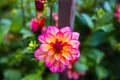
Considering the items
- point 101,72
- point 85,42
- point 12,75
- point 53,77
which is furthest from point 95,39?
point 12,75

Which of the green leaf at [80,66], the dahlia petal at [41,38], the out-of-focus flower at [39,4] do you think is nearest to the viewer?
the dahlia petal at [41,38]

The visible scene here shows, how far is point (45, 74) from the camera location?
1374 millimetres

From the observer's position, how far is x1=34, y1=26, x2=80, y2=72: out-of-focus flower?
111 cm

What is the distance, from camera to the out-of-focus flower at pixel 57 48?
3.66 ft

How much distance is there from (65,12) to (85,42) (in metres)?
0.34

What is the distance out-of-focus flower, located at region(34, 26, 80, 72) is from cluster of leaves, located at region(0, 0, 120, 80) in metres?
0.23

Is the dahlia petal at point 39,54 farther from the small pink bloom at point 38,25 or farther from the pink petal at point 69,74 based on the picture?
the pink petal at point 69,74

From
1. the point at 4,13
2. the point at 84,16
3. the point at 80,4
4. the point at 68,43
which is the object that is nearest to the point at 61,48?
the point at 68,43

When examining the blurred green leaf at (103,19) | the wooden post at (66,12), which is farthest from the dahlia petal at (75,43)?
the blurred green leaf at (103,19)

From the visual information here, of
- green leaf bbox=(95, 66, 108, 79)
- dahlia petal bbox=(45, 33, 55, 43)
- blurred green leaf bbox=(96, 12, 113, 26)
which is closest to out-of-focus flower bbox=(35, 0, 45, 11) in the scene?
dahlia petal bbox=(45, 33, 55, 43)

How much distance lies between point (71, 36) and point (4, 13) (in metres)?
0.96

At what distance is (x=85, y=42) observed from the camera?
153cm

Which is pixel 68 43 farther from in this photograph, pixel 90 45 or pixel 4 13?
pixel 4 13

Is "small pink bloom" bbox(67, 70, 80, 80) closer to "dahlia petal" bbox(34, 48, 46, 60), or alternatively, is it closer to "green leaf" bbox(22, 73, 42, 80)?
"green leaf" bbox(22, 73, 42, 80)
